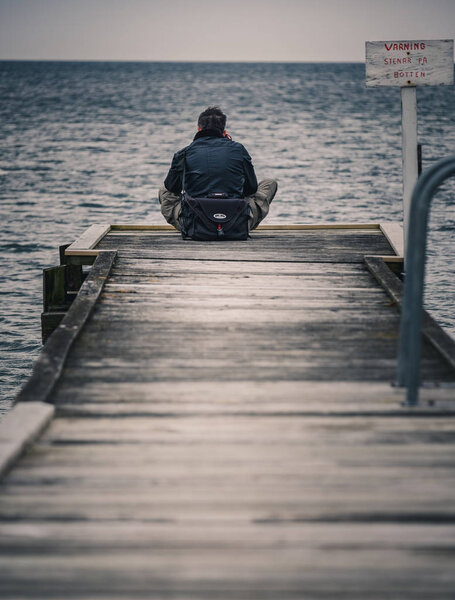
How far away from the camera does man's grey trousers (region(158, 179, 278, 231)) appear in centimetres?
861

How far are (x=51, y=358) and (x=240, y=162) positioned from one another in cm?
429

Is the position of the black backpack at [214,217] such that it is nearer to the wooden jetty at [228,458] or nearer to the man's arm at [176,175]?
the man's arm at [176,175]

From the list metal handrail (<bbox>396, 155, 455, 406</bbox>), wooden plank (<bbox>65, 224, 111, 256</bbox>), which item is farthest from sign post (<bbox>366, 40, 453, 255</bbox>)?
metal handrail (<bbox>396, 155, 455, 406</bbox>)

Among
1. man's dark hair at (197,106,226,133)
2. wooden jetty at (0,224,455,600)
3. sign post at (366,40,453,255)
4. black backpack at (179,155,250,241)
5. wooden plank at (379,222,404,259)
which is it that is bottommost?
wooden jetty at (0,224,455,600)

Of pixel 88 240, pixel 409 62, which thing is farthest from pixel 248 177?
pixel 409 62

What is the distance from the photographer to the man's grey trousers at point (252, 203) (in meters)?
8.61

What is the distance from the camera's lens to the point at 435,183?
149 inches

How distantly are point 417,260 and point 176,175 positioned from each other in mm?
4968

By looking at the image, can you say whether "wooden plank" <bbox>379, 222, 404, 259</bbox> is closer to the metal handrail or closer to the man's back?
the man's back

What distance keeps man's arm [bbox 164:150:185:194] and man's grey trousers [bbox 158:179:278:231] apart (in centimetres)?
8

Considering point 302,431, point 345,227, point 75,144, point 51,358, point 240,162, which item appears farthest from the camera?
point 75,144

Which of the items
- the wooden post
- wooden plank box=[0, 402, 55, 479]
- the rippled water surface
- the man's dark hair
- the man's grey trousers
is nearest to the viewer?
wooden plank box=[0, 402, 55, 479]

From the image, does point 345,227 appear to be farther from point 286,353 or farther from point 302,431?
point 302,431

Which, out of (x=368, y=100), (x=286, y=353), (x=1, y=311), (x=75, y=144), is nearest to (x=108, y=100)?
(x=368, y=100)
